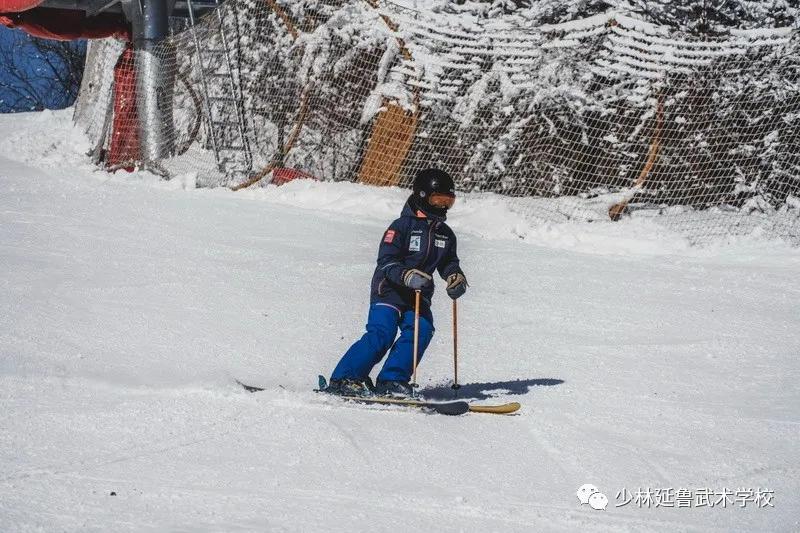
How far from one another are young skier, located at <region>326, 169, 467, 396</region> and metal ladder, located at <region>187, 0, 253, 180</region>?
737cm

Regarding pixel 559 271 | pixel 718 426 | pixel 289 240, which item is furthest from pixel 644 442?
pixel 289 240

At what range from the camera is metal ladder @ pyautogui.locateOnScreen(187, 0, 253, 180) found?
1340 cm

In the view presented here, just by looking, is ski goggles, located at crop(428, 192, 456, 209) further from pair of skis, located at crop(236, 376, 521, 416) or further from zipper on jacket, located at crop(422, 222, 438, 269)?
pair of skis, located at crop(236, 376, 521, 416)

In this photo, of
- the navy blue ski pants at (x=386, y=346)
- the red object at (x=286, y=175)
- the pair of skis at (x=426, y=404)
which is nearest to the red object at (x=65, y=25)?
the red object at (x=286, y=175)

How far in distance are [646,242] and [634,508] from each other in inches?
289

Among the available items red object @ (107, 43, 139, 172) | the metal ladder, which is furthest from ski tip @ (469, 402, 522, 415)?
red object @ (107, 43, 139, 172)

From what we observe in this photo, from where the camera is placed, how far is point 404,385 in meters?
5.79

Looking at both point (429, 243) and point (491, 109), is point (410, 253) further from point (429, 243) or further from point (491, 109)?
point (491, 109)

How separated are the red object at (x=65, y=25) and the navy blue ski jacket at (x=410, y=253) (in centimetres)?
1009

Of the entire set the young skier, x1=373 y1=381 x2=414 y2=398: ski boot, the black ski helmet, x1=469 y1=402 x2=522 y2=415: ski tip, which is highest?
the black ski helmet

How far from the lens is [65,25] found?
15016 mm

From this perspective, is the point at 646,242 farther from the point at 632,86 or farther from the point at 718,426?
the point at 718,426

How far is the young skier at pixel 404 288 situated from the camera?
5.76 m

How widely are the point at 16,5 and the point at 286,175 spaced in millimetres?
4454
